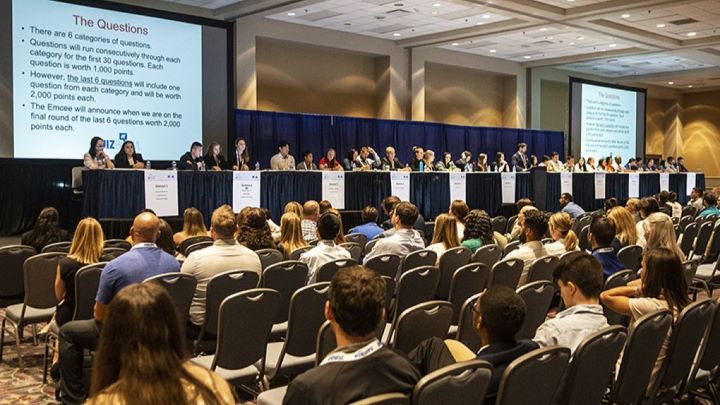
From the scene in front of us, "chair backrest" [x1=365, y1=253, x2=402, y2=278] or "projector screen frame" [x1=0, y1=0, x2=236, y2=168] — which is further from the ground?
"projector screen frame" [x1=0, y1=0, x2=236, y2=168]

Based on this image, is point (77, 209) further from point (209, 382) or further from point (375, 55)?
point (209, 382)

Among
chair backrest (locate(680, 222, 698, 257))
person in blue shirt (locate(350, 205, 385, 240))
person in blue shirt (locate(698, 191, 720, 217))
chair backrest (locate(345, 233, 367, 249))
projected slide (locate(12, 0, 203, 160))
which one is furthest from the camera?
projected slide (locate(12, 0, 203, 160))

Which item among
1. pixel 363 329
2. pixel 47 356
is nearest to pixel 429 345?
pixel 363 329

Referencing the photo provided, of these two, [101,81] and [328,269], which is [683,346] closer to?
[328,269]

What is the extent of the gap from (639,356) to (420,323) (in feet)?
3.12

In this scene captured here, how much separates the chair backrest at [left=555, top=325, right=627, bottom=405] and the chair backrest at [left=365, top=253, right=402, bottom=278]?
2305mm

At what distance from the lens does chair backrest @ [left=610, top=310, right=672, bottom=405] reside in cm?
296

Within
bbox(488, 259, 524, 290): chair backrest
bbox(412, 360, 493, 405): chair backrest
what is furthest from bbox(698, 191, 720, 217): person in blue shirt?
bbox(412, 360, 493, 405): chair backrest

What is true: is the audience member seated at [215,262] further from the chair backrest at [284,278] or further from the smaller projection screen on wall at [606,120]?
the smaller projection screen on wall at [606,120]

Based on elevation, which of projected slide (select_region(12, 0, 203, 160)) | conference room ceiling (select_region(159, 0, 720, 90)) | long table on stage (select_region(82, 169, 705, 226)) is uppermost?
conference room ceiling (select_region(159, 0, 720, 90))

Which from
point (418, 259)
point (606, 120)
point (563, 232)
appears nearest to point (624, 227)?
point (563, 232)

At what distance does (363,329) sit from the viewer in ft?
7.23

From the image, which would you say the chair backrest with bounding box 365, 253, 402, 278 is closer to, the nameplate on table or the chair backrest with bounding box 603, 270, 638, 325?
the chair backrest with bounding box 603, 270, 638, 325

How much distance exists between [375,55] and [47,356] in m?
12.9
